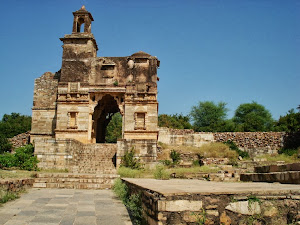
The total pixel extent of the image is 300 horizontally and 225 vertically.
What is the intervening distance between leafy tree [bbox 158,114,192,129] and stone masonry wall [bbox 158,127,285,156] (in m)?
19.2

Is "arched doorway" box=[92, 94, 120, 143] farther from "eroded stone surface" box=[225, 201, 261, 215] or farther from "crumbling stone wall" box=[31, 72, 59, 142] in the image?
"eroded stone surface" box=[225, 201, 261, 215]

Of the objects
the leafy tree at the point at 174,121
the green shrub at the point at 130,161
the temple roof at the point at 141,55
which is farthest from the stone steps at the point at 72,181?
the leafy tree at the point at 174,121

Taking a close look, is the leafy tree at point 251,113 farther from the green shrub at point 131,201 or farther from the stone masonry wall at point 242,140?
the green shrub at point 131,201

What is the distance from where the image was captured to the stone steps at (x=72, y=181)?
1056 cm

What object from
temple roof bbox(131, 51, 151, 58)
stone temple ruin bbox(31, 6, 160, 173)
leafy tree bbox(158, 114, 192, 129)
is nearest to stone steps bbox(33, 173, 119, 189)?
stone temple ruin bbox(31, 6, 160, 173)

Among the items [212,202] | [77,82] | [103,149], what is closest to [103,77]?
[77,82]

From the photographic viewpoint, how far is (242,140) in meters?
27.0

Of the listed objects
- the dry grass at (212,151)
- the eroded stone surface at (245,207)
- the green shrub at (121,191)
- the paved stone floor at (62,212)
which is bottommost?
the paved stone floor at (62,212)

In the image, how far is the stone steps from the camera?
34.7 ft

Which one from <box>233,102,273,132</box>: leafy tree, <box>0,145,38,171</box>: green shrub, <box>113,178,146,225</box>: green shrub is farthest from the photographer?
<box>233,102,273,132</box>: leafy tree

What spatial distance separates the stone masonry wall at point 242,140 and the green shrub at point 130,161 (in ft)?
31.1

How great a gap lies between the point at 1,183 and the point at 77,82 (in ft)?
52.2

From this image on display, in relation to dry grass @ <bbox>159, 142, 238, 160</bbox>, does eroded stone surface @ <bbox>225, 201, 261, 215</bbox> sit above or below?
below

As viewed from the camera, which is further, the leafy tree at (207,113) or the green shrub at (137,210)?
the leafy tree at (207,113)
